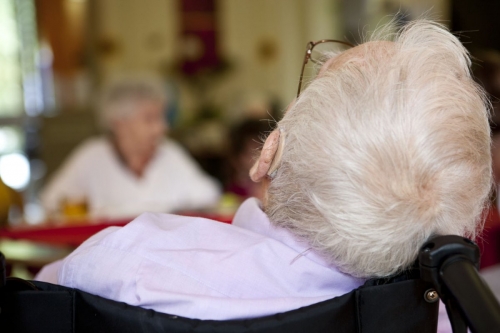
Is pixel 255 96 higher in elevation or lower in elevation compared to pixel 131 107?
lower

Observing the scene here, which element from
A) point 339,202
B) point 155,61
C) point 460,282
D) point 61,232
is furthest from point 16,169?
point 460,282

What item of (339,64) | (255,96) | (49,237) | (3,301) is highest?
(339,64)

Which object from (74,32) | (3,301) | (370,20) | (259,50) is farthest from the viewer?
(259,50)

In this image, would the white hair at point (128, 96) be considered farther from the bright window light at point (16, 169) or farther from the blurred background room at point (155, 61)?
the bright window light at point (16, 169)

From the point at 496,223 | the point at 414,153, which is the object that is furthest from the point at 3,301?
the point at 496,223

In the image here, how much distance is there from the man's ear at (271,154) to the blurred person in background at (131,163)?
2212 millimetres

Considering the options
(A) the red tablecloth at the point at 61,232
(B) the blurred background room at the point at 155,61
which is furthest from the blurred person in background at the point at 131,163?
(B) the blurred background room at the point at 155,61

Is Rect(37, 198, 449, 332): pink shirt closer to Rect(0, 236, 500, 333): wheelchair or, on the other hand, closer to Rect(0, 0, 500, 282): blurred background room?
Rect(0, 236, 500, 333): wheelchair

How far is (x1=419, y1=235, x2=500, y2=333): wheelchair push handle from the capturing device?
671 millimetres

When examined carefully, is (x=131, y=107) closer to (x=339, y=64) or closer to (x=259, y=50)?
(x=339, y=64)

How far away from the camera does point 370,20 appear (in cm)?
596

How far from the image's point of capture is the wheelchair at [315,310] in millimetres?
742

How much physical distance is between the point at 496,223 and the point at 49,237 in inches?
56.2

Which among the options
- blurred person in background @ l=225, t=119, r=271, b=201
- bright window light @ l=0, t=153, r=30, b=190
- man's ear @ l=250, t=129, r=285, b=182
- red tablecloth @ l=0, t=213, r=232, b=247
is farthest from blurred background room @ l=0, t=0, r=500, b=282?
man's ear @ l=250, t=129, r=285, b=182
